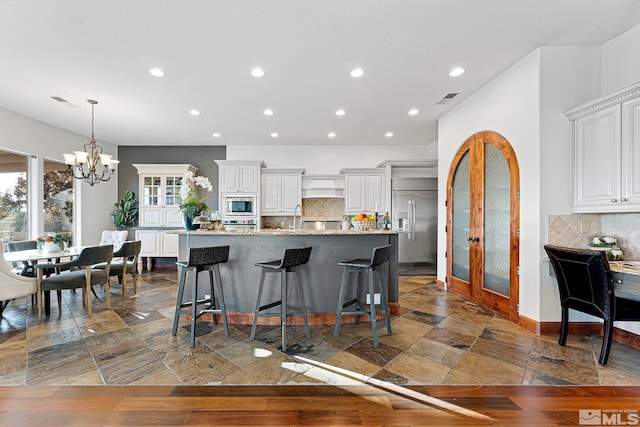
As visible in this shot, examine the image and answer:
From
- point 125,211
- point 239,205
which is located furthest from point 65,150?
point 239,205

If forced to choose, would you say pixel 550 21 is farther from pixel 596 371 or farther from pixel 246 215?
pixel 246 215

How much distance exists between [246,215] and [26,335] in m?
3.82

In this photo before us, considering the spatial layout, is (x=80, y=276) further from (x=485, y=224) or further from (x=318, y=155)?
(x=485, y=224)

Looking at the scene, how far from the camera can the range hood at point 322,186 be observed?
21.0 ft

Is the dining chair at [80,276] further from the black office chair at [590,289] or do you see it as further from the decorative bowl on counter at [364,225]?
the black office chair at [590,289]

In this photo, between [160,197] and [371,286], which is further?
[160,197]

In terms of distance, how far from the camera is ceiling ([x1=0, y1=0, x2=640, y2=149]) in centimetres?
238

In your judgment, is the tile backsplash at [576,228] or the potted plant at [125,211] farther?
the potted plant at [125,211]

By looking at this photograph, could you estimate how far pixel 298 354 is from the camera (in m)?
2.55

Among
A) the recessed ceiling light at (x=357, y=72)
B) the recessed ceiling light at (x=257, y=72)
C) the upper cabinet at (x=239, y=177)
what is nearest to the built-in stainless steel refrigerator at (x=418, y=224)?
the recessed ceiling light at (x=357, y=72)

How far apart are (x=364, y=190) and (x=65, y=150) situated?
6130mm

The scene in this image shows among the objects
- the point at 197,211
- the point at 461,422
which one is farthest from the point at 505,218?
the point at 197,211

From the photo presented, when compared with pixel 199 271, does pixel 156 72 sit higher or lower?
higher

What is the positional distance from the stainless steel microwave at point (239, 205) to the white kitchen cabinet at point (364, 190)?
6.79 ft
